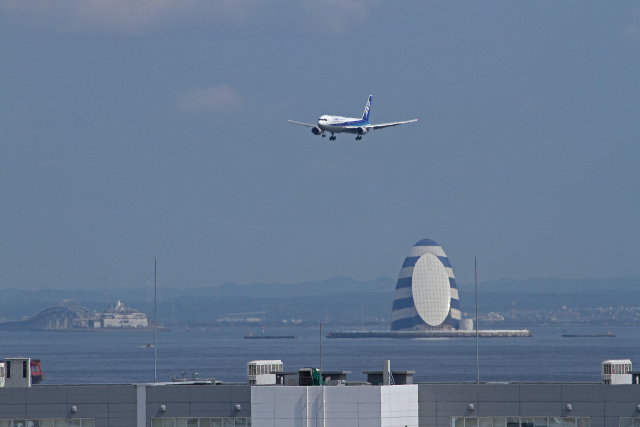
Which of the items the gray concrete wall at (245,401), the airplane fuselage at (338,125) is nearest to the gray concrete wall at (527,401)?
the gray concrete wall at (245,401)

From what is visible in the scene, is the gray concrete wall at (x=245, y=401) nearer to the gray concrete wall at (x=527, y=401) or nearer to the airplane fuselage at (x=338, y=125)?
the gray concrete wall at (x=527, y=401)

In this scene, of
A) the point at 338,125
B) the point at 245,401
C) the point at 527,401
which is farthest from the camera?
the point at 338,125

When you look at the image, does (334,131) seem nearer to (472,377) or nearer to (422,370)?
(472,377)

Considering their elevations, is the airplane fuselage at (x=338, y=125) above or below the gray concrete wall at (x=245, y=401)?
above

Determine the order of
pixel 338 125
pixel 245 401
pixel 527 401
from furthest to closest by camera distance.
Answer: pixel 338 125
pixel 245 401
pixel 527 401

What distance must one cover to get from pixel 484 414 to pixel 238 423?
7543 millimetres

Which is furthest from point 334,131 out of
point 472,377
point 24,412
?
point 24,412

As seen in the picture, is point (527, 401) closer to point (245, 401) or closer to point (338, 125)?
point (245, 401)

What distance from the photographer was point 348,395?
34.6 m

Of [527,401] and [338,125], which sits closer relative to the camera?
[527,401]

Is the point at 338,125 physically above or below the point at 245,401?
above

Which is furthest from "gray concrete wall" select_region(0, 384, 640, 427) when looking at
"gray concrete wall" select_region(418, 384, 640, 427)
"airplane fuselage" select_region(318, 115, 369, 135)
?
"airplane fuselage" select_region(318, 115, 369, 135)

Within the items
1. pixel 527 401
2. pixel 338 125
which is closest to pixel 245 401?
pixel 527 401

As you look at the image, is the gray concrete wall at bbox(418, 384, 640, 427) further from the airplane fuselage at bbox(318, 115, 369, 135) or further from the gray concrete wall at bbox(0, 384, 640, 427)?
the airplane fuselage at bbox(318, 115, 369, 135)
